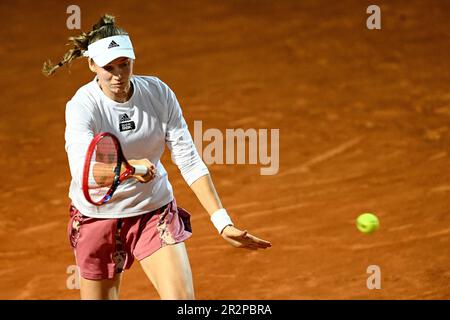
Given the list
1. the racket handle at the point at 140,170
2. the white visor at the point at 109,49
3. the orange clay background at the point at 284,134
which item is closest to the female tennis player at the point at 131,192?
the white visor at the point at 109,49

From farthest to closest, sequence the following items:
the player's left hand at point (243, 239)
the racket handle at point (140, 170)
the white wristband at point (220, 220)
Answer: the white wristband at point (220, 220)
the player's left hand at point (243, 239)
the racket handle at point (140, 170)

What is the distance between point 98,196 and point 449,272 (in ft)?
7.93

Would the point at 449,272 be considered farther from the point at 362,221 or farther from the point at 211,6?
the point at 211,6

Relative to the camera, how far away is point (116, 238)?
376 centimetres

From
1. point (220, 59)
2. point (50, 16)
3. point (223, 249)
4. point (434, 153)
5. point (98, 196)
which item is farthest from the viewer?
point (50, 16)

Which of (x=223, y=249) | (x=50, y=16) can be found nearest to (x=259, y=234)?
(x=223, y=249)

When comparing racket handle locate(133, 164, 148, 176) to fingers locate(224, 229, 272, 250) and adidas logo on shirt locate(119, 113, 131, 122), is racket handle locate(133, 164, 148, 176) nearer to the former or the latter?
adidas logo on shirt locate(119, 113, 131, 122)

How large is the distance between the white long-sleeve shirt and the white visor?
0.13 meters

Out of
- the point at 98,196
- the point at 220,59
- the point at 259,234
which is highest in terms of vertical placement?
the point at 220,59

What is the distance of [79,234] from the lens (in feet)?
12.4

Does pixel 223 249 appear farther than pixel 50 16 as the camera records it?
No

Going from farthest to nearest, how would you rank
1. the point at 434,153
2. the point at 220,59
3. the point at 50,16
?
the point at 50,16 < the point at 220,59 < the point at 434,153

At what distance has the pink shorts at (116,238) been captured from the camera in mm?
3721

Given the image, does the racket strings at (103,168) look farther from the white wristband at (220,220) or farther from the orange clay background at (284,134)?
the orange clay background at (284,134)
